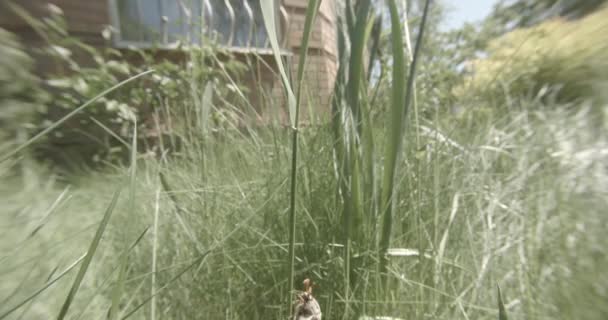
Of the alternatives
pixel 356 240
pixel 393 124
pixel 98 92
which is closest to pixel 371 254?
pixel 356 240

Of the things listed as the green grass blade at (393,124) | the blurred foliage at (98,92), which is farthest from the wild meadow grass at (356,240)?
the blurred foliage at (98,92)

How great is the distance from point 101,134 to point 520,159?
1959mm

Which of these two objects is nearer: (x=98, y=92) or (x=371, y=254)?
(x=371, y=254)

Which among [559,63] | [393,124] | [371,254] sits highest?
Result: [559,63]

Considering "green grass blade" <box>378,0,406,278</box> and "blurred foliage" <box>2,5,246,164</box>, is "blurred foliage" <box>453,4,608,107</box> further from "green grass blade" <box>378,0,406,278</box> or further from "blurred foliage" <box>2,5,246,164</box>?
"blurred foliage" <box>2,5,246,164</box>

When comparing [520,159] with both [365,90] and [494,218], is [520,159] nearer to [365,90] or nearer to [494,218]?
[494,218]

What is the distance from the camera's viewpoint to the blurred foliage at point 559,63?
36.7 inches

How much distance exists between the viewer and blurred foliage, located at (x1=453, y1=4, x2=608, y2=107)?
93cm

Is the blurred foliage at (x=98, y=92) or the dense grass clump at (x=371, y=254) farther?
the blurred foliage at (x=98, y=92)

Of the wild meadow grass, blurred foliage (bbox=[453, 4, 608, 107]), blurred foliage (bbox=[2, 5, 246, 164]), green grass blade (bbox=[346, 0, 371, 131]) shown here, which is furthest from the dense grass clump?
blurred foliage (bbox=[2, 5, 246, 164])

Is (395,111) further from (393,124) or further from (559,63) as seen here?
(559,63)

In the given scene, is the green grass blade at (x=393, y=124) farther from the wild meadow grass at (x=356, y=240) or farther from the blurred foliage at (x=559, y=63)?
the blurred foliage at (x=559, y=63)

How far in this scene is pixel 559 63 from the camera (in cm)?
130

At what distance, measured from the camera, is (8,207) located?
0.58 m
